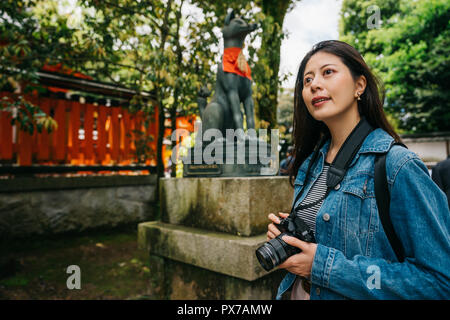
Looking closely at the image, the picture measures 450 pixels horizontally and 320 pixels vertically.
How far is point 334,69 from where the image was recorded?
4.25 feet

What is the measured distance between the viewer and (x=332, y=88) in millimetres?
1281

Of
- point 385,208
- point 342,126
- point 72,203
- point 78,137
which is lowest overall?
point 72,203

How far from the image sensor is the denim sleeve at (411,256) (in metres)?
0.97

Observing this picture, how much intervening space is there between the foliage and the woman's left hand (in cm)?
1329

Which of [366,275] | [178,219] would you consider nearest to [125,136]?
[178,219]

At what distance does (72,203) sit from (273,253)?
642cm

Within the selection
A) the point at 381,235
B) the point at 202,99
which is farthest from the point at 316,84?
the point at 202,99

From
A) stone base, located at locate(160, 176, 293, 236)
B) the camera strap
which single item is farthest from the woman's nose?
stone base, located at locate(160, 176, 293, 236)

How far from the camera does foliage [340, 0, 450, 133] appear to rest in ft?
39.4

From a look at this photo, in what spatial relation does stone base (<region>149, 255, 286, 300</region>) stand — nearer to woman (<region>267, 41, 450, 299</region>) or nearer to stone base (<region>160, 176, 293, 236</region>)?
stone base (<region>160, 176, 293, 236</region>)

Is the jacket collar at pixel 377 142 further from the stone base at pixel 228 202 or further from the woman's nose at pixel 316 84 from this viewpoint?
the stone base at pixel 228 202

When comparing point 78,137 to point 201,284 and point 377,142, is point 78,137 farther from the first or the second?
point 377,142

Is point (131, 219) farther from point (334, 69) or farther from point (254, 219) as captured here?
point (334, 69)

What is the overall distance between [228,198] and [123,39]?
14.1 ft
